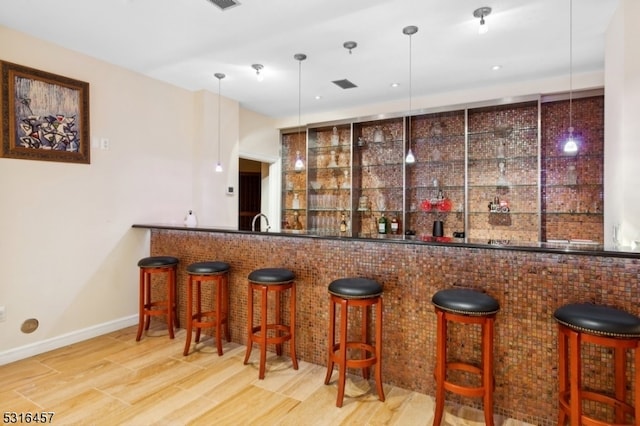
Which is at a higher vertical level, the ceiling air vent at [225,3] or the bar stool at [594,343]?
the ceiling air vent at [225,3]

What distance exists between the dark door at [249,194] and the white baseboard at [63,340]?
3037mm

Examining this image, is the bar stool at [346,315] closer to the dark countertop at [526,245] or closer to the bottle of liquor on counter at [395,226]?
the dark countertop at [526,245]

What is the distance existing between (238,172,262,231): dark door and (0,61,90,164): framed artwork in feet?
11.0

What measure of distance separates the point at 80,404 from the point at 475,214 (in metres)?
4.37

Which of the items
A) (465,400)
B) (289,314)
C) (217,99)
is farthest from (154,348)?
(217,99)

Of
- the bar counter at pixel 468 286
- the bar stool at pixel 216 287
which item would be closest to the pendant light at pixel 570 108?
the bar counter at pixel 468 286

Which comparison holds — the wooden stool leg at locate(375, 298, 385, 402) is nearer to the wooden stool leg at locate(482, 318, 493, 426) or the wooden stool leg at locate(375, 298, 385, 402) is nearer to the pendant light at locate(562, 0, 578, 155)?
the wooden stool leg at locate(482, 318, 493, 426)

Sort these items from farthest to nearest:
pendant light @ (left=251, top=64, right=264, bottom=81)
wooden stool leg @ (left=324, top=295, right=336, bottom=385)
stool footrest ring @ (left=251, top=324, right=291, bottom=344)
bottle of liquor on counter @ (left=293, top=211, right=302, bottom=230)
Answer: bottle of liquor on counter @ (left=293, top=211, right=302, bottom=230)
pendant light @ (left=251, top=64, right=264, bottom=81)
stool footrest ring @ (left=251, top=324, right=291, bottom=344)
wooden stool leg @ (left=324, top=295, right=336, bottom=385)

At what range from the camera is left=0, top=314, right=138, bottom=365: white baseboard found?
113 inches

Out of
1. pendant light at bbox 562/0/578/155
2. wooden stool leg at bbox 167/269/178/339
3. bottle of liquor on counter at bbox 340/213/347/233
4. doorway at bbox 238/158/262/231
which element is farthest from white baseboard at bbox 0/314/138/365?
pendant light at bbox 562/0/578/155

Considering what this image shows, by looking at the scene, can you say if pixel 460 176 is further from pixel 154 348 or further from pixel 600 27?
pixel 154 348

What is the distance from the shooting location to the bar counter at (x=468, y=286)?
6.40ft

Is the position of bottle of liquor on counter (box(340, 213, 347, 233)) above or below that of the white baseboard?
above

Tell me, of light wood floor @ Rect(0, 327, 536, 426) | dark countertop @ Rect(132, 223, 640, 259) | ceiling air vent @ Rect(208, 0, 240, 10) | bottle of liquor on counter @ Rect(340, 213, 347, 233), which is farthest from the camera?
bottle of liquor on counter @ Rect(340, 213, 347, 233)
